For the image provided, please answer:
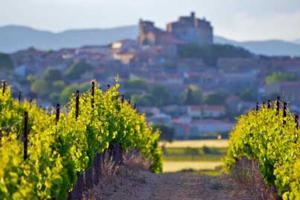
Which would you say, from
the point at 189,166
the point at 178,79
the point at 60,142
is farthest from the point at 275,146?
the point at 178,79

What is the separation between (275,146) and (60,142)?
3600 mm

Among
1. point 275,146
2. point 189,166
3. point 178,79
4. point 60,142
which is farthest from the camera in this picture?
point 178,79

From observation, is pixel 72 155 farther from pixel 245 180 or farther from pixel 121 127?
pixel 121 127

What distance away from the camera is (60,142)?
1274 centimetres

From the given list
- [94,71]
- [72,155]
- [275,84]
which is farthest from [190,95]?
[72,155]

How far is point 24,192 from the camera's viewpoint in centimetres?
842

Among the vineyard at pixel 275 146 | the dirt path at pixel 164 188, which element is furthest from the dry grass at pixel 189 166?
the dirt path at pixel 164 188

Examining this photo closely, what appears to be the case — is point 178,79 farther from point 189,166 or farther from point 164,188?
point 164,188

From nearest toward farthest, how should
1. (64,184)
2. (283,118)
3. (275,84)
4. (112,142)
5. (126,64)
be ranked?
(64,184)
(283,118)
(112,142)
(275,84)
(126,64)

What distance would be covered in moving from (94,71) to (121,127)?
469ft

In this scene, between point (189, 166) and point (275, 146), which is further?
point (189, 166)

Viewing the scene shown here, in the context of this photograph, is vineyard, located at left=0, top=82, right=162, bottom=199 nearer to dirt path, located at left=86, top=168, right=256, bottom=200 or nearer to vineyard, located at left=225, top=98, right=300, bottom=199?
dirt path, located at left=86, top=168, right=256, bottom=200

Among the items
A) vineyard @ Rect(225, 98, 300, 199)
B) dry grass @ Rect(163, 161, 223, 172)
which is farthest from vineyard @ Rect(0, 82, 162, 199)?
dry grass @ Rect(163, 161, 223, 172)

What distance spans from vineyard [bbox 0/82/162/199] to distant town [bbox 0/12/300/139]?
78365mm
